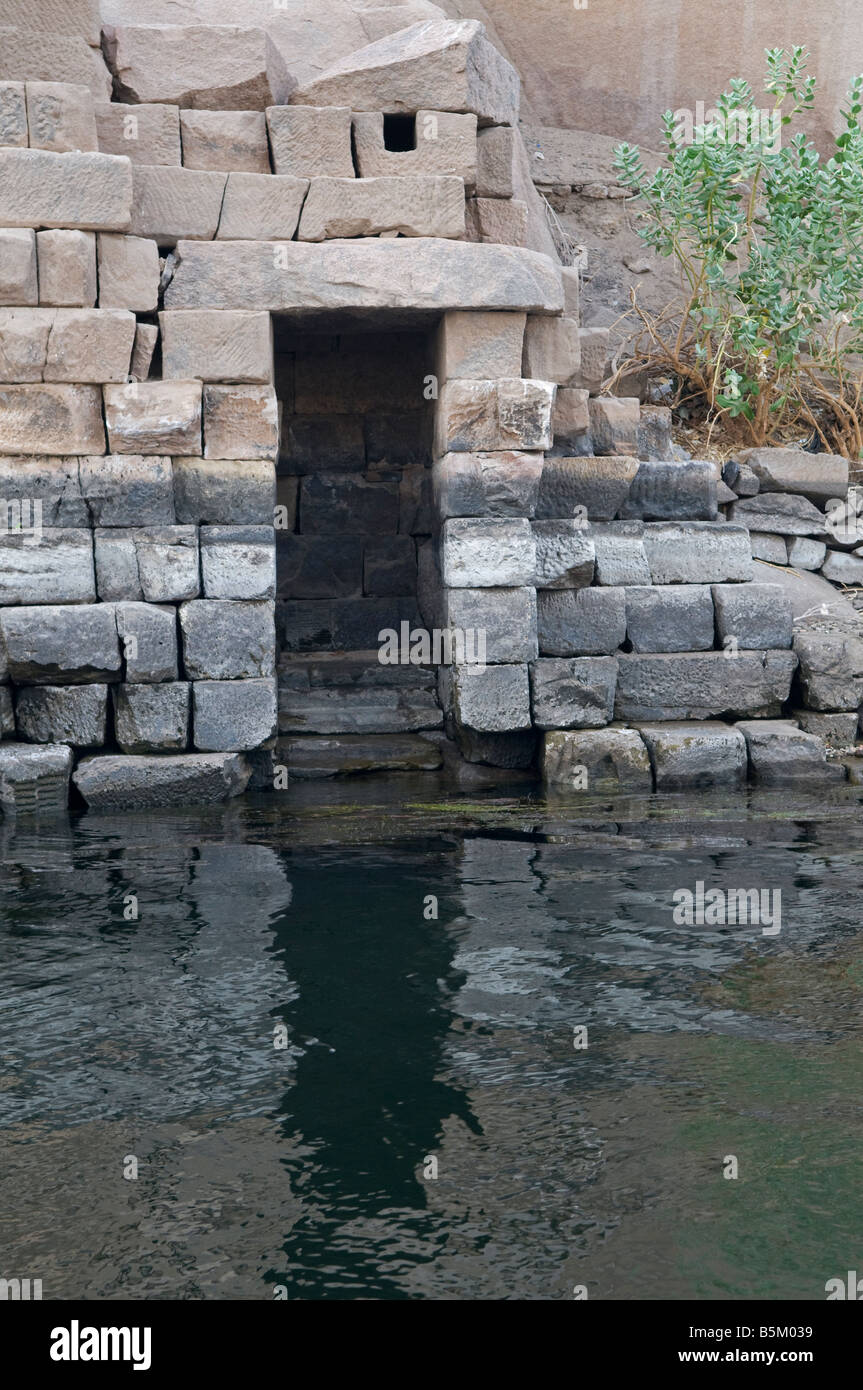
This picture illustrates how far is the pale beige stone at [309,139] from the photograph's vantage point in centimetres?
852

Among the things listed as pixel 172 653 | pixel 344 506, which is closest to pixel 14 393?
pixel 172 653

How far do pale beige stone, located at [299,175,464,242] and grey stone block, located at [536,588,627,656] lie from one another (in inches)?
96.9

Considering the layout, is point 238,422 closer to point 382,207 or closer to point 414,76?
point 382,207

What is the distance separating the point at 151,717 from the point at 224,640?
2.13ft

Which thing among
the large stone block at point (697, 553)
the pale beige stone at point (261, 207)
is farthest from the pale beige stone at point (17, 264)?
the large stone block at point (697, 553)

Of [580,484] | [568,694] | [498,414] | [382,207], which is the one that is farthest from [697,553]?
[382,207]

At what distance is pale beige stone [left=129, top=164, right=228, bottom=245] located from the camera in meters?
8.41

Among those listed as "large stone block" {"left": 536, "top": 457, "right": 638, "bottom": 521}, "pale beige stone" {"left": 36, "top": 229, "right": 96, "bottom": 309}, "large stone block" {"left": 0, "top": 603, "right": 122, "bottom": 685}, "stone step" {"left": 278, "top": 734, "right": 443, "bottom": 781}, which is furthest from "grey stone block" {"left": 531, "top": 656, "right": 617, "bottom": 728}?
"pale beige stone" {"left": 36, "top": 229, "right": 96, "bottom": 309}

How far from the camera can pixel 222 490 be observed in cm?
841

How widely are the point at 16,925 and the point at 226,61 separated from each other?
5819 mm

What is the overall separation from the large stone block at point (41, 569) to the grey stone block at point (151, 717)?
0.69 meters

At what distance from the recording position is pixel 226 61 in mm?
8570

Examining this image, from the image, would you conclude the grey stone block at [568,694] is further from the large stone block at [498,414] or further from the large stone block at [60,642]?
the large stone block at [60,642]

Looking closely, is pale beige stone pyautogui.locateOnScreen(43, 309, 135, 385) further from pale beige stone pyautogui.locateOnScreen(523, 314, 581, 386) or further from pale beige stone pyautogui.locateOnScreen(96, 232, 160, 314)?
pale beige stone pyautogui.locateOnScreen(523, 314, 581, 386)
